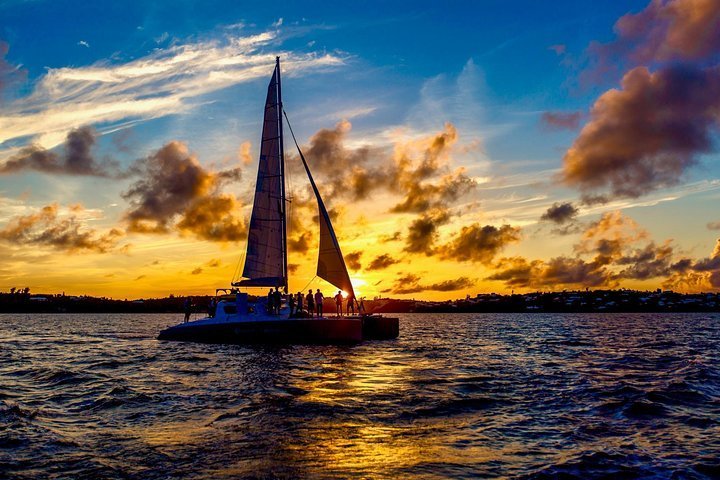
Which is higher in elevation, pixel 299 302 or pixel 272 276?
pixel 272 276

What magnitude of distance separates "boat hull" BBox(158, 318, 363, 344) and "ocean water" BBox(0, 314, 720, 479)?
832 centimetres

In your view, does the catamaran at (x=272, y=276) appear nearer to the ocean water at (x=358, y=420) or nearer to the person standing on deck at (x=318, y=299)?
the person standing on deck at (x=318, y=299)

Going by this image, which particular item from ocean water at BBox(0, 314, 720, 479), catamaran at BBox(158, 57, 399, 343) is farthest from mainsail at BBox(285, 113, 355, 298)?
ocean water at BBox(0, 314, 720, 479)

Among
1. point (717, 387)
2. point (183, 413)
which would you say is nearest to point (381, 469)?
point (183, 413)

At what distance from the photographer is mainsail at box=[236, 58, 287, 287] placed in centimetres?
4016

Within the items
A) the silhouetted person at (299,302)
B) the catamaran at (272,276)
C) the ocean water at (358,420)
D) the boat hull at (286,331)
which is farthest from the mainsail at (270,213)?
the ocean water at (358,420)

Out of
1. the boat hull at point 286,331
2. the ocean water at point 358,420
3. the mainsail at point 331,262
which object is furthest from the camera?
the mainsail at point 331,262

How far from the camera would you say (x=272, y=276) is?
40062 mm

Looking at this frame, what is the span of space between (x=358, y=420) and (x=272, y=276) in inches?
1052

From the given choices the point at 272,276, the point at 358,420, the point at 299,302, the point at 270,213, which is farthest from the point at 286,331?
the point at 358,420

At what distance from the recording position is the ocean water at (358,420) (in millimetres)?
10344

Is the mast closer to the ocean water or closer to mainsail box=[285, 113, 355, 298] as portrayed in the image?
mainsail box=[285, 113, 355, 298]

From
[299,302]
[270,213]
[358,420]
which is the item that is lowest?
[358,420]

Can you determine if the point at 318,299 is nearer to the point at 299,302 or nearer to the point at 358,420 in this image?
the point at 299,302
